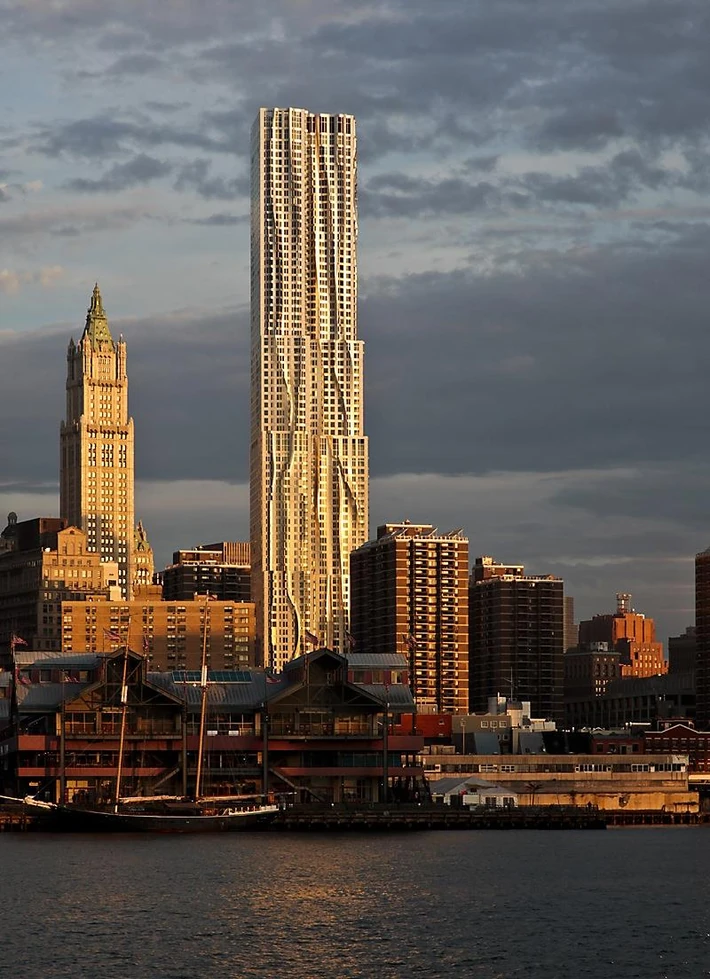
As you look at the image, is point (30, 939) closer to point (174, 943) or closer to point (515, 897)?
point (174, 943)

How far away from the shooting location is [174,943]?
117625mm

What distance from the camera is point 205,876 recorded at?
504ft

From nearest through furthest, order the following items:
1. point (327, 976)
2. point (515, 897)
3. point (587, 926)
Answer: point (327, 976), point (587, 926), point (515, 897)

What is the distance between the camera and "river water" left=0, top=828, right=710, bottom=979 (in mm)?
110875

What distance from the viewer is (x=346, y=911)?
13212 centimetres

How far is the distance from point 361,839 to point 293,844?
9600 mm

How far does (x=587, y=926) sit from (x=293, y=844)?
62.5 meters

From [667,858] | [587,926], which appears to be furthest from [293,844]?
[587,926]

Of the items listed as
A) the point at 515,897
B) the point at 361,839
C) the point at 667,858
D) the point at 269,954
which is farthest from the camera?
the point at 361,839

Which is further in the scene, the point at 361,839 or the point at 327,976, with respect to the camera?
the point at 361,839

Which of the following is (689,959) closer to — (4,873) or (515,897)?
(515,897)

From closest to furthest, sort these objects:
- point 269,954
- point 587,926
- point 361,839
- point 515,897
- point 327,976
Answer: point 327,976 < point 269,954 < point 587,926 < point 515,897 < point 361,839

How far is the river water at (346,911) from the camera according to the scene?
364 feet

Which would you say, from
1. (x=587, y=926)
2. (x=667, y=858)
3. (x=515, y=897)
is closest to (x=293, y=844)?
(x=667, y=858)
